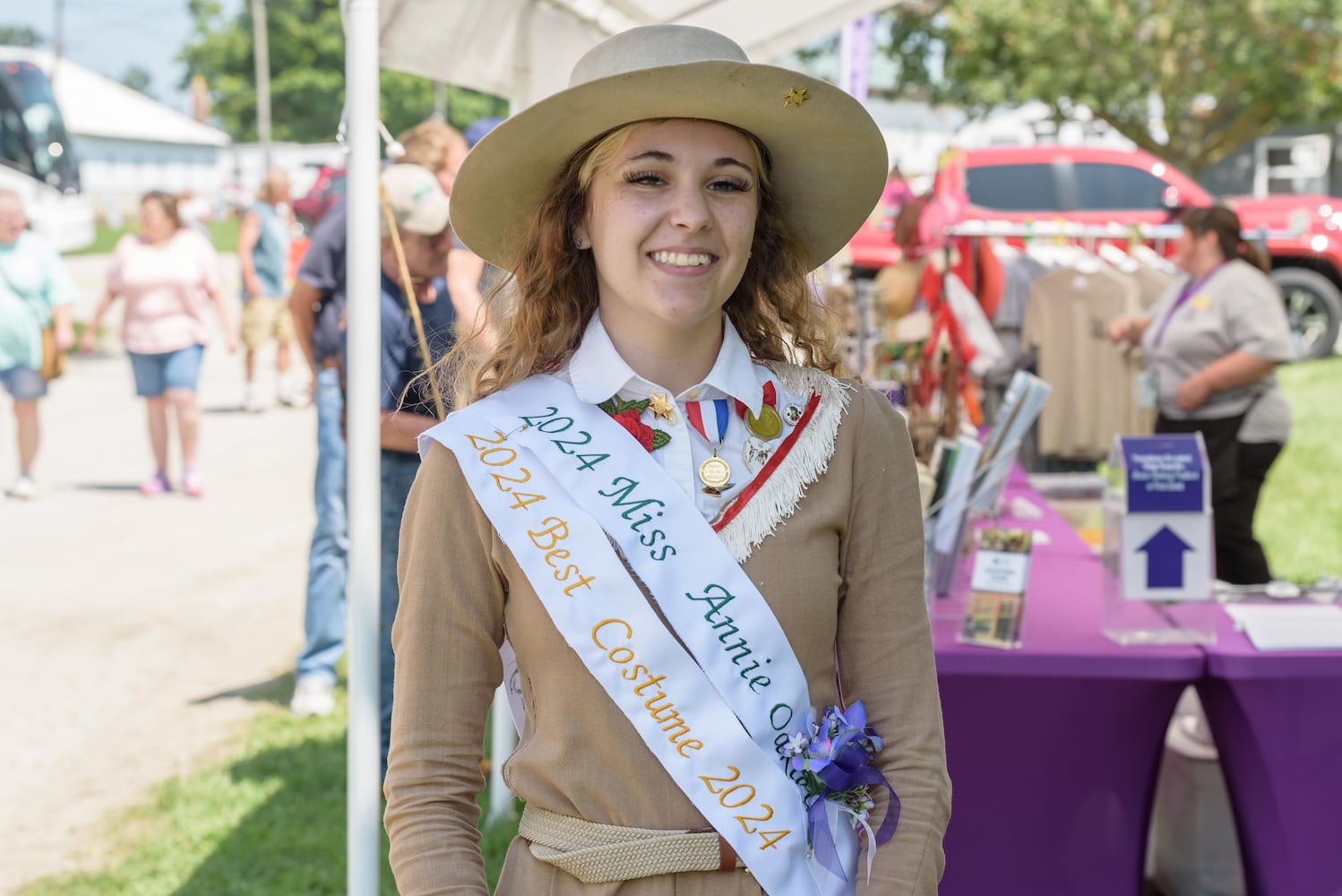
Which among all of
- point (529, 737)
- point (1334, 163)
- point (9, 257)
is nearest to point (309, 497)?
point (9, 257)

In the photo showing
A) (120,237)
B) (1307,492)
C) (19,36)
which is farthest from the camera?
(19,36)

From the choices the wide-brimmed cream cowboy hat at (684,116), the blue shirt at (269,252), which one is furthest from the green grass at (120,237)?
the wide-brimmed cream cowboy hat at (684,116)

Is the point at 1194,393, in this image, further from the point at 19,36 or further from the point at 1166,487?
the point at 19,36

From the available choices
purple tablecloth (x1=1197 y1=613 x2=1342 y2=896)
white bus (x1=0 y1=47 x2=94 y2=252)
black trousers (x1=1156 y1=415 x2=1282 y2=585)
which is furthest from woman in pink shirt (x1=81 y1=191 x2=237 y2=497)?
white bus (x1=0 y1=47 x2=94 y2=252)

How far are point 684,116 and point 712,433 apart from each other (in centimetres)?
36

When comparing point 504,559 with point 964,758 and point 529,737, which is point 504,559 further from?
point 964,758

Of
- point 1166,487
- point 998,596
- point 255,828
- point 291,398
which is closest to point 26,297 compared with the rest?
point 291,398

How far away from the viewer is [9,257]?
28.8 ft

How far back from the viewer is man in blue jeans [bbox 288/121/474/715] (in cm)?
445

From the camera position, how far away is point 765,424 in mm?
1662

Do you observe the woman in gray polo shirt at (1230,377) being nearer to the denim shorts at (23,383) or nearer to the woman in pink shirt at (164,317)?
the woman in pink shirt at (164,317)

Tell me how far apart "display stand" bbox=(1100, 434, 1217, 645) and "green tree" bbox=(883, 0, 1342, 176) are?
14926mm

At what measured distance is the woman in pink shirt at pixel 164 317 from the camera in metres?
8.87

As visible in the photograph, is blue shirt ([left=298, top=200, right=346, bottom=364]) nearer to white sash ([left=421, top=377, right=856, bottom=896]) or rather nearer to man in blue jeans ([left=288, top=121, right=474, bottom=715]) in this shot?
man in blue jeans ([left=288, top=121, right=474, bottom=715])
